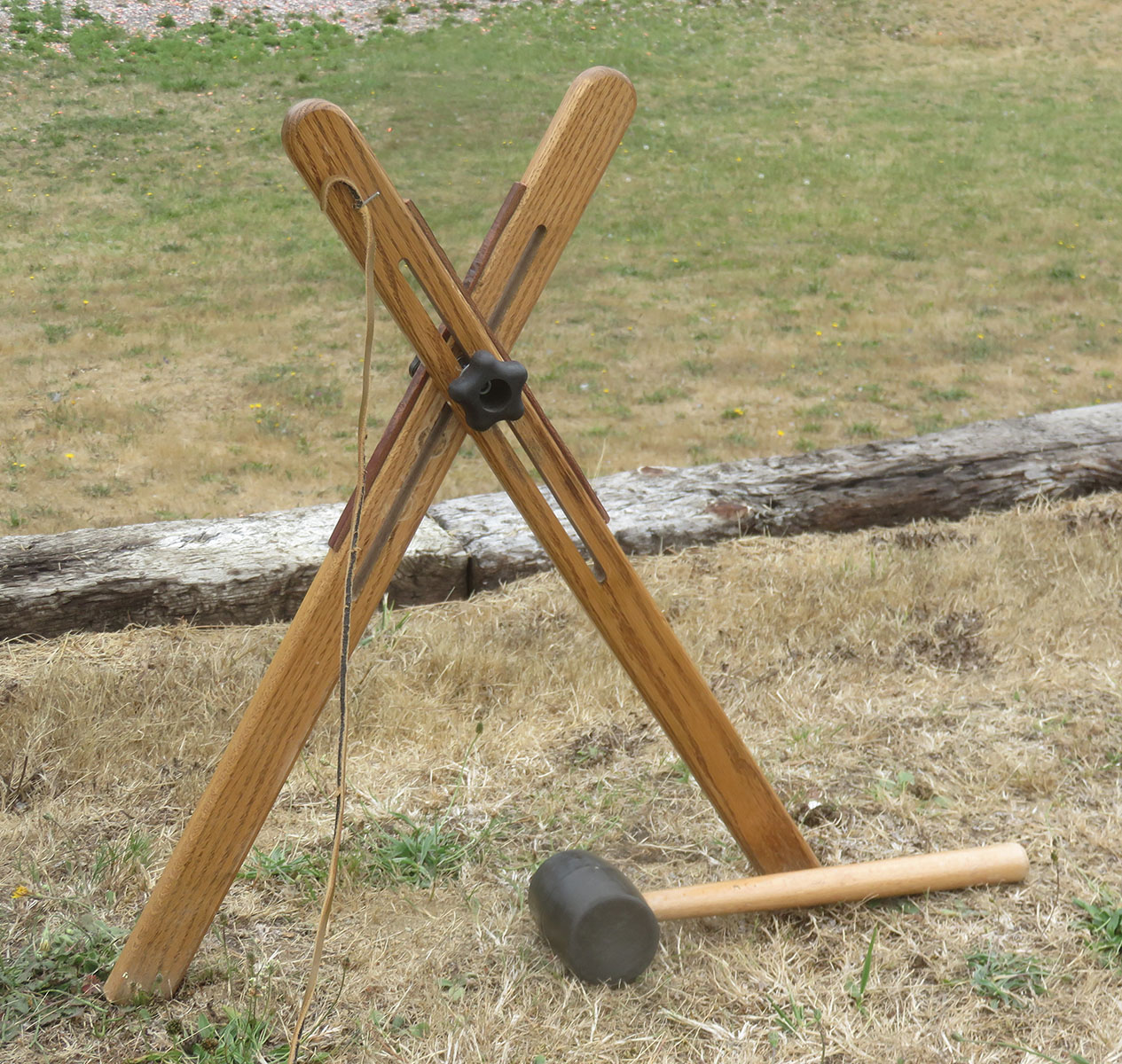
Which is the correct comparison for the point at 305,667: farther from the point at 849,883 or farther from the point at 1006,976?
the point at 1006,976

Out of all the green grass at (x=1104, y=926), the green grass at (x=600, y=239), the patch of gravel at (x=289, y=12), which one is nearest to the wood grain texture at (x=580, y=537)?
the green grass at (x=1104, y=926)

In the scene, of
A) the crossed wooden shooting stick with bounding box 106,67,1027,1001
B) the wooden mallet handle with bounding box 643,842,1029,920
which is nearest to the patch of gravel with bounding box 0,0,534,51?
the crossed wooden shooting stick with bounding box 106,67,1027,1001

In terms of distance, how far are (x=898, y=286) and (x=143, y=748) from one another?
27.1 feet

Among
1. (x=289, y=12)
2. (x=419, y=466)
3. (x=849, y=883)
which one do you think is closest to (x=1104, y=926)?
(x=849, y=883)

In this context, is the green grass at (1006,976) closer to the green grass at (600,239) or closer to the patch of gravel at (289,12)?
the green grass at (600,239)

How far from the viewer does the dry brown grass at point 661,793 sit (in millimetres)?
2193

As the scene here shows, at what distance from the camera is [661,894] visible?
236 cm

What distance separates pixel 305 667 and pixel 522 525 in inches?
95.7

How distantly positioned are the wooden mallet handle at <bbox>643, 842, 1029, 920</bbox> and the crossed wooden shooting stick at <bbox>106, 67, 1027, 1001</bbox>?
60 centimetres

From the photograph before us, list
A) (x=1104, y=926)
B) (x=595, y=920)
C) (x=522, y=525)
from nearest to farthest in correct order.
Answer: (x=595, y=920)
(x=1104, y=926)
(x=522, y=525)

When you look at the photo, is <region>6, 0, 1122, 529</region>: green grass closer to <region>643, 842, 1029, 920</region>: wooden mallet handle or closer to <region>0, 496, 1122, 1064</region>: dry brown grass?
<region>0, 496, 1122, 1064</region>: dry brown grass

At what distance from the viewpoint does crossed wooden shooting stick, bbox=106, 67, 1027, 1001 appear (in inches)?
75.4

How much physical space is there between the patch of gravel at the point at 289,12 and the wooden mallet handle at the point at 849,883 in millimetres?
11407

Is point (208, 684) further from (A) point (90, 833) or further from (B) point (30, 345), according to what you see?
(B) point (30, 345)
